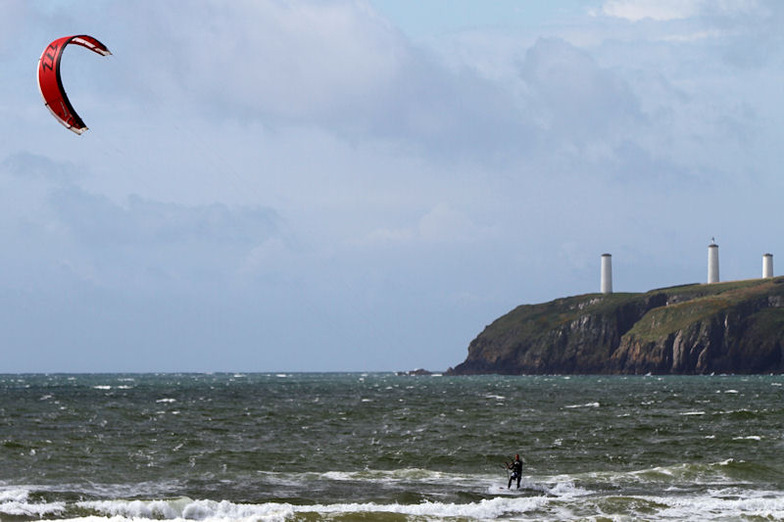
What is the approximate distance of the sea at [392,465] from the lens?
3203cm

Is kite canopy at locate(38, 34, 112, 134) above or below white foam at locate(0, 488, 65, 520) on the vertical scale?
above

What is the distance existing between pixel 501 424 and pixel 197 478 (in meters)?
29.1

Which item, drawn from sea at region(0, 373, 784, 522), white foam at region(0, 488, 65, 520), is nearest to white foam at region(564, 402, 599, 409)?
sea at region(0, 373, 784, 522)

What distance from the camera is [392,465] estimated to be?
43.7 metres

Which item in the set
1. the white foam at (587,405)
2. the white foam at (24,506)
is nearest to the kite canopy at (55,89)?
the white foam at (24,506)

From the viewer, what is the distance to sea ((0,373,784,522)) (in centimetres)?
3203

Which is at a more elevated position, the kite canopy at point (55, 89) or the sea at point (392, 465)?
the kite canopy at point (55, 89)

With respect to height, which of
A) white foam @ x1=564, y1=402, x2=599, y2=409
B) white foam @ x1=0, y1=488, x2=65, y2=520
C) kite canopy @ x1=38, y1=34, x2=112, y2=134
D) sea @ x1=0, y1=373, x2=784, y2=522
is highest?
kite canopy @ x1=38, y1=34, x2=112, y2=134

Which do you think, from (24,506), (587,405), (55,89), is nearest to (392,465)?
(24,506)

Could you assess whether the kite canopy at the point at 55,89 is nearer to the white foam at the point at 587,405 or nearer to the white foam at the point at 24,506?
the white foam at the point at 24,506

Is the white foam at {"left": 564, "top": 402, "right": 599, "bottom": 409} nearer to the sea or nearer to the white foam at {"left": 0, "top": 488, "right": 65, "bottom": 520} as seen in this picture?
the sea

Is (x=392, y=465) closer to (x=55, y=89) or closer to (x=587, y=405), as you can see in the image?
(x=55, y=89)

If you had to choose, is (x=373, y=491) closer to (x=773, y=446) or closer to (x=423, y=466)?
(x=423, y=466)

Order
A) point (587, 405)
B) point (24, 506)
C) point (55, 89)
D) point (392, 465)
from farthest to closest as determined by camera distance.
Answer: point (587, 405)
point (392, 465)
point (24, 506)
point (55, 89)
